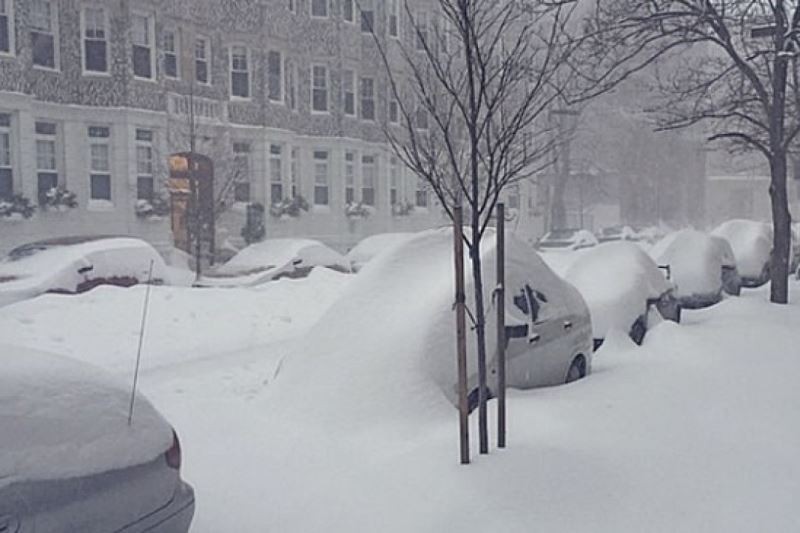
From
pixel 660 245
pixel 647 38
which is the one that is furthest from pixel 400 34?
pixel 647 38

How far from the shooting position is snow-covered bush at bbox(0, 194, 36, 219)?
20.2m

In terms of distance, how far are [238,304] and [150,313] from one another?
1.85 meters

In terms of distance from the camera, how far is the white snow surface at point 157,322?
38.0ft

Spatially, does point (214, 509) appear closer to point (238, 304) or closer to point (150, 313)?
point (150, 313)

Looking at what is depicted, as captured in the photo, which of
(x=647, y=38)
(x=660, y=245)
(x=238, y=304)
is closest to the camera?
(x=647, y=38)

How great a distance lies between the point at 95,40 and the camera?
23219mm

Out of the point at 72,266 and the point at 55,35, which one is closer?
the point at 72,266

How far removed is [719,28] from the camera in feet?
43.0

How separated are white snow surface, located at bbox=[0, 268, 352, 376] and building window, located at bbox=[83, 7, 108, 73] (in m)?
9.69

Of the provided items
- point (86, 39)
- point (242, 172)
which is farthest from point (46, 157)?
point (242, 172)

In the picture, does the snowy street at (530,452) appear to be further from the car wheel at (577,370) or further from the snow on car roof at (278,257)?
the snow on car roof at (278,257)

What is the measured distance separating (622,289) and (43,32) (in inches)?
687

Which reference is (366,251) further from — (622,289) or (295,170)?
(622,289)

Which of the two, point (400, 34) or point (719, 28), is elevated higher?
point (400, 34)
